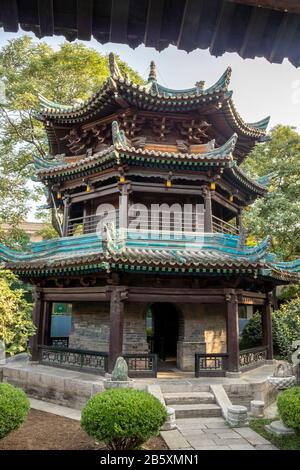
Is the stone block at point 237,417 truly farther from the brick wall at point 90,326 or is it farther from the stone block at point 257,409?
the brick wall at point 90,326

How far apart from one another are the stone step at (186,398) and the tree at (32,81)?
16.0m

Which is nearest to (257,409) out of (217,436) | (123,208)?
(217,436)

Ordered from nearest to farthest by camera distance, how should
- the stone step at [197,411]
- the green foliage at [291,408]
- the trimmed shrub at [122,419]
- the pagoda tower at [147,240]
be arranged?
the trimmed shrub at [122,419]
the green foliage at [291,408]
the stone step at [197,411]
the pagoda tower at [147,240]

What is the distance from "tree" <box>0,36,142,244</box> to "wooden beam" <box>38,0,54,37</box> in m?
20.4

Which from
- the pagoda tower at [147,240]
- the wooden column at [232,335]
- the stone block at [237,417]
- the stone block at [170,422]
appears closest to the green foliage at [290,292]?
the pagoda tower at [147,240]

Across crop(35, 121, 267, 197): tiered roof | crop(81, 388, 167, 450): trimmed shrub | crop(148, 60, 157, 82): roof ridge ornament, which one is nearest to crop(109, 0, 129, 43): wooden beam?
crop(81, 388, 167, 450): trimmed shrub

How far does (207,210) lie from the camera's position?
11625mm

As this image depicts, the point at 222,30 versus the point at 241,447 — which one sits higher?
the point at 222,30

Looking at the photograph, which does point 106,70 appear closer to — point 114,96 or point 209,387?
point 114,96

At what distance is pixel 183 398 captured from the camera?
8.95 metres

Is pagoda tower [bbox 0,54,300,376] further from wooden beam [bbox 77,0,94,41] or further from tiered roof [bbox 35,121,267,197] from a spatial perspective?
wooden beam [bbox 77,0,94,41]

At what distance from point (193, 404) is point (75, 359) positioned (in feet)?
13.9

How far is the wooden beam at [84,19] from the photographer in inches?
82.9

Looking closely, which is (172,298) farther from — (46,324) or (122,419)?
(46,324)
